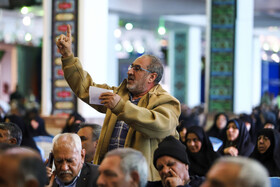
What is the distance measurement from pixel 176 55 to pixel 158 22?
272cm

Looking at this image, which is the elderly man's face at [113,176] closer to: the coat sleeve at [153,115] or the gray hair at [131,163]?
the gray hair at [131,163]

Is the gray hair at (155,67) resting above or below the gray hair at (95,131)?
above

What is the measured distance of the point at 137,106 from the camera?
3.83 m

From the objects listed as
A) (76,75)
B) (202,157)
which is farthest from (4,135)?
(202,157)

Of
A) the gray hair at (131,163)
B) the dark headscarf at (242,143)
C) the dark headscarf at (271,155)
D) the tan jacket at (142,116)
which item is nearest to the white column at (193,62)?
the dark headscarf at (242,143)

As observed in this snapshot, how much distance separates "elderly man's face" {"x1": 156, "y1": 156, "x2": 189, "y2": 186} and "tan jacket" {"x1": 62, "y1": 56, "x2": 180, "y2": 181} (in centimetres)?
35

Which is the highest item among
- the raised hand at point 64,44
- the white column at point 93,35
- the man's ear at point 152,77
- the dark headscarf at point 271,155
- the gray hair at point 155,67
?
the white column at point 93,35

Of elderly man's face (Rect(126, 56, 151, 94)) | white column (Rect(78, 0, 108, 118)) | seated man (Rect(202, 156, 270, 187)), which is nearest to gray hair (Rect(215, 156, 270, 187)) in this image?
seated man (Rect(202, 156, 270, 187))

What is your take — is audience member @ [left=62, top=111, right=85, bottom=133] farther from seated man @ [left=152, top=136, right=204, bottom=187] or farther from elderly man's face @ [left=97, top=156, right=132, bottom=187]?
elderly man's face @ [left=97, top=156, right=132, bottom=187]

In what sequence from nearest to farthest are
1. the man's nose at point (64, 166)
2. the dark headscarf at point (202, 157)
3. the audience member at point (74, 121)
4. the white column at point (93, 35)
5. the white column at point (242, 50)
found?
the man's nose at point (64, 166) → the dark headscarf at point (202, 157) → the audience member at point (74, 121) → the white column at point (93, 35) → the white column at point (242, 50)

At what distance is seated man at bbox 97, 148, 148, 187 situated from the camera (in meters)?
2.77

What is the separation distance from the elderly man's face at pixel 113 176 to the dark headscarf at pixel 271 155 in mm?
4294

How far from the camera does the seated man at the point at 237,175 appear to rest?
214 cm

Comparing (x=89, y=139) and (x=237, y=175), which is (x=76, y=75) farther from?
(x=237, y=175)
